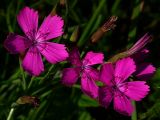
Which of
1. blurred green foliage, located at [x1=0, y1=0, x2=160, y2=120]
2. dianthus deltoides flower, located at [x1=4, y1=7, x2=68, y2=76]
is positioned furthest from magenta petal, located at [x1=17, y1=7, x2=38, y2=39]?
blurred green foliage, located at [x1=0, y1=0, x2=160, y2=120]

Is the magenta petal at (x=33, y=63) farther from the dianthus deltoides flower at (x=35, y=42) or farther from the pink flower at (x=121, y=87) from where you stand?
the pink flower at (x=121, y=87)

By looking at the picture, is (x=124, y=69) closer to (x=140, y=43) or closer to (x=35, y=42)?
(x=140, y=43)

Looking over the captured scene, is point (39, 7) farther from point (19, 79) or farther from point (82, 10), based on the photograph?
point (19, 79)

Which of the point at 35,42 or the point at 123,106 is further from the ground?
the point at 35,42

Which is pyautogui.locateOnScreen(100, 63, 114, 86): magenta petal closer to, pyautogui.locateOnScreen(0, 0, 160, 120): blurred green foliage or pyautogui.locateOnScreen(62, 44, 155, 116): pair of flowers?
pyautogui.locateOnScreen(62, 44, 155, 116): pair of flowers

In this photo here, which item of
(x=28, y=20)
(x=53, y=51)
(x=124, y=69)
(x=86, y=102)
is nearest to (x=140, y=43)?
(x=124, y=69)

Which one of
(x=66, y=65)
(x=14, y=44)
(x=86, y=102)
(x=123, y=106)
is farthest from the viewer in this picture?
(x=86, y=102)
